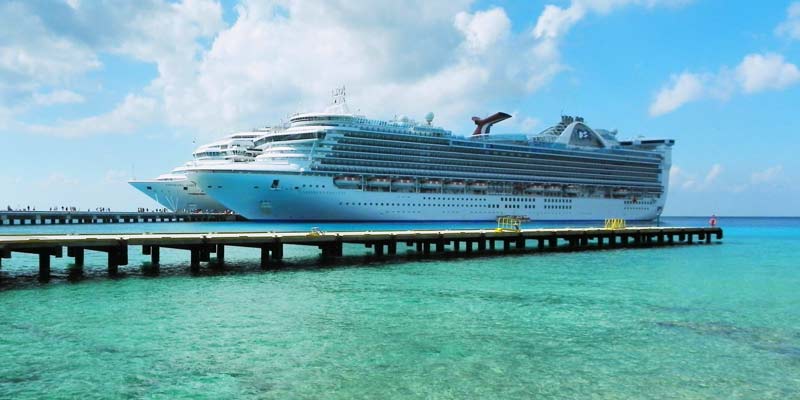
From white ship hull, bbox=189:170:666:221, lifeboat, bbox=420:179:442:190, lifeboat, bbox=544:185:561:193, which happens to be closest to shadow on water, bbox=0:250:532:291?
white ship hull, bbox=189:170:666:221

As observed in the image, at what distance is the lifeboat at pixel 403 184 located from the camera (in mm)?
72938

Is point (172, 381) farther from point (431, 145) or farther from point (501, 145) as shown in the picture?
point (501, 145)

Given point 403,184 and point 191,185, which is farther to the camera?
point 191,185

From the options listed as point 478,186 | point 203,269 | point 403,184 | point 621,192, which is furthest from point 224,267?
point 621,192

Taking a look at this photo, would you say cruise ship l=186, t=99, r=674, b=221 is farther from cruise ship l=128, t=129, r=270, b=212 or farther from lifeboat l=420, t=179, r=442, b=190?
cruise ship l=128, t=129, r=270, b=212

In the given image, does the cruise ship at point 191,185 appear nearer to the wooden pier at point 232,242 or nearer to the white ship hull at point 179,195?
the white ship hull at point 179,195

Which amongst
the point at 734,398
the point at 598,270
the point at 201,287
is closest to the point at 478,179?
the point at 598,270

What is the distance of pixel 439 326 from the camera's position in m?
16.5

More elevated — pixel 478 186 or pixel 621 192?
pixel 478 186

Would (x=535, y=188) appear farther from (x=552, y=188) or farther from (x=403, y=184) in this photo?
(x=403, y=184)

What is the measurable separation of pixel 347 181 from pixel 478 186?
1906 centimetres

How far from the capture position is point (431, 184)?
7575cm

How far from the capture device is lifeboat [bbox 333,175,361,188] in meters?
67.8

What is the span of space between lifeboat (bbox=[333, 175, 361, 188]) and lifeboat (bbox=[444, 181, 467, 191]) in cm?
1262
